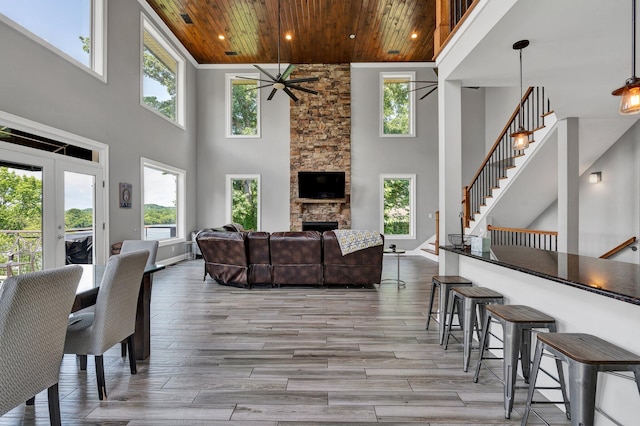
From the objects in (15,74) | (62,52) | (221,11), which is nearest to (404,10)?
(221,11)

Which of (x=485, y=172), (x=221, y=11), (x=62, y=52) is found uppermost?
(x=221, y=11)

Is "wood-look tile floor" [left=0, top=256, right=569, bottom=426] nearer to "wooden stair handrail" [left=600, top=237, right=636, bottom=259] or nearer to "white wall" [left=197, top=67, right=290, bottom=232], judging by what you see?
"wooden stair handrail" [left=600, top=237, right=636, bottom=259]

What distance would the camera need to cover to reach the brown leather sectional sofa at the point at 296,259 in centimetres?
521

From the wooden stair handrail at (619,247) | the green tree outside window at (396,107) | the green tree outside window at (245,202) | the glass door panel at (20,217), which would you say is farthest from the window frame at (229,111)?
the wooden stair handrail at (619,247)

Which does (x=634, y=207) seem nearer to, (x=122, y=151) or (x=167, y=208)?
(x=122, y=151)

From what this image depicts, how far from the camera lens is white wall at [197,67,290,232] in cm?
935

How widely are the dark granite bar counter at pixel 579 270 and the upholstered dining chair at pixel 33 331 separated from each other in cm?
259

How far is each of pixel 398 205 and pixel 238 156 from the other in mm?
4795

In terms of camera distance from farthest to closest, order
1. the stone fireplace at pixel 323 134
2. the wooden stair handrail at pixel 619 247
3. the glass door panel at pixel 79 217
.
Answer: the stone fireplace at pixel 323 134, the wooden stair handrail at pixel 619 247, the glass door panel at pixel 79 217

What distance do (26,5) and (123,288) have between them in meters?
3.92

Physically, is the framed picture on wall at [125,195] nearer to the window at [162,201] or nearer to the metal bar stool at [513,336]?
the window at [162,201]

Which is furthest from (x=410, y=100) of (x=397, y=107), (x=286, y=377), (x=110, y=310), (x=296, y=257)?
(x=110, y=310)

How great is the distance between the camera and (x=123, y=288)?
2.24 m

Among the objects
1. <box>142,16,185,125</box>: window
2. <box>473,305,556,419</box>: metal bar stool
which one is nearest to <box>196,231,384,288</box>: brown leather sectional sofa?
<box>473,305,556,419</box>: metal bar stool
